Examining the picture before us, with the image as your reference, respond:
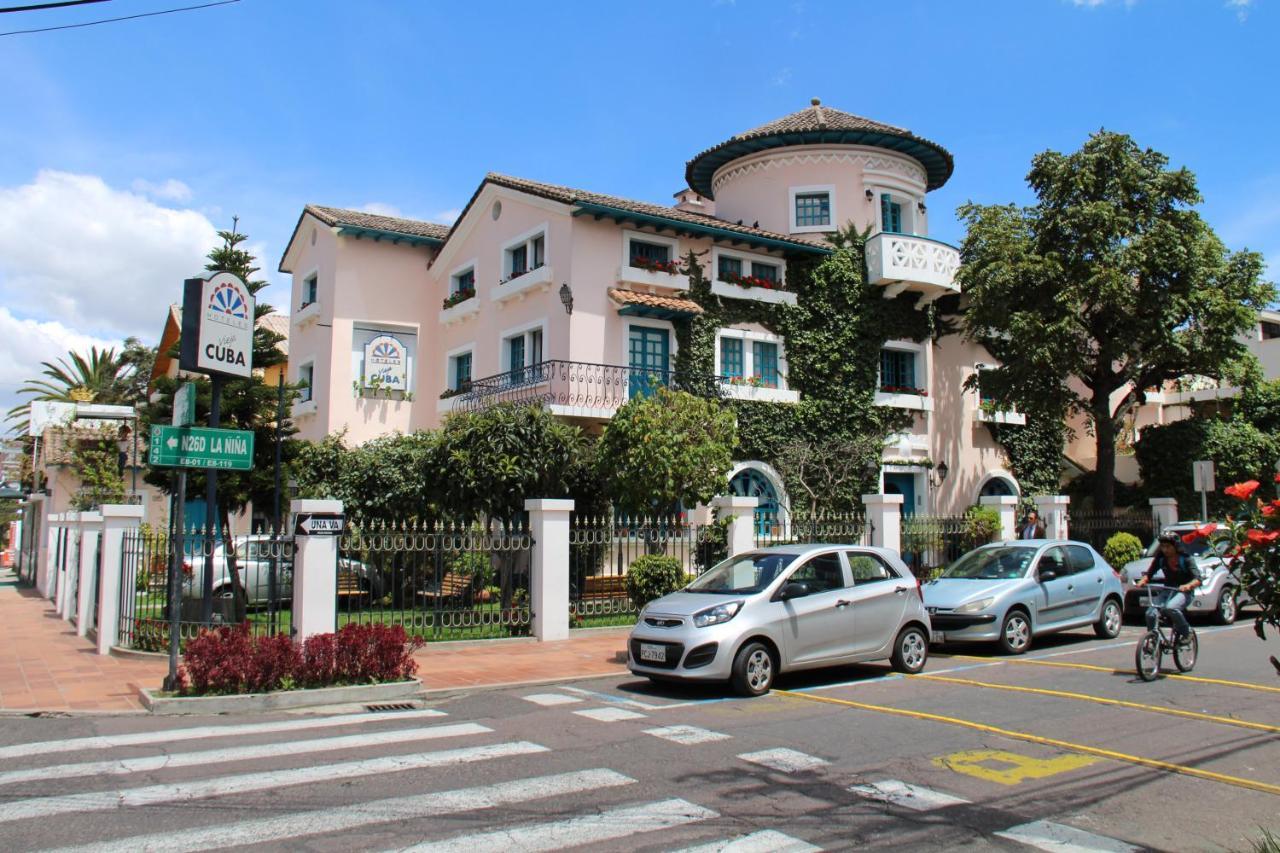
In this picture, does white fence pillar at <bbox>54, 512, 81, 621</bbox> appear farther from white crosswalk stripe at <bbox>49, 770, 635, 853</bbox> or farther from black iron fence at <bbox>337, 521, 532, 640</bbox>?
white crosswalk stripe at <bbox>49, 770, 635, 853</bbox>

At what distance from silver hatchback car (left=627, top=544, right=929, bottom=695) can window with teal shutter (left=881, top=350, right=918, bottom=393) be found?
49.6 feet

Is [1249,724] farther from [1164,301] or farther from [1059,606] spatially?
[1164,301]

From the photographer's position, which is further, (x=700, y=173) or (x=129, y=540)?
(x=700, y=173)

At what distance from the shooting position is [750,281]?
2398 cm

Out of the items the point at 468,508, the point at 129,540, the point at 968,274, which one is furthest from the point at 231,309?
the point at 968,274

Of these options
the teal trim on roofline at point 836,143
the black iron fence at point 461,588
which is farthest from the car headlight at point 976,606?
the teal trim on roofline at point 836,143

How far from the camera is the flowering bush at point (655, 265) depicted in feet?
74.9

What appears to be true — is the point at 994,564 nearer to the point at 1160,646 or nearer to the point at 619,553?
the point at 1160,646

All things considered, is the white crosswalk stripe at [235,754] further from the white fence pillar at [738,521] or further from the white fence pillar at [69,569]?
the white fence pillar at [69,569]

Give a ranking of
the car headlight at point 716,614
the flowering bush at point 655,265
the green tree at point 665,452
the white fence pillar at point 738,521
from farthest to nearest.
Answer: the flowering bush at point 655,265 → the white fence pillar at point 738,521 → the green tree at point 665,452 → the car headlight at point 716,614

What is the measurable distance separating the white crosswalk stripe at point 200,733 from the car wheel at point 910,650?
565 centimetres

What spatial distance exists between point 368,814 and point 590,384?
1634 centimetres

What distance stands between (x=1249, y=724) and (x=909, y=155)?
21220 mm

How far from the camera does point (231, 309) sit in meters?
10.6
